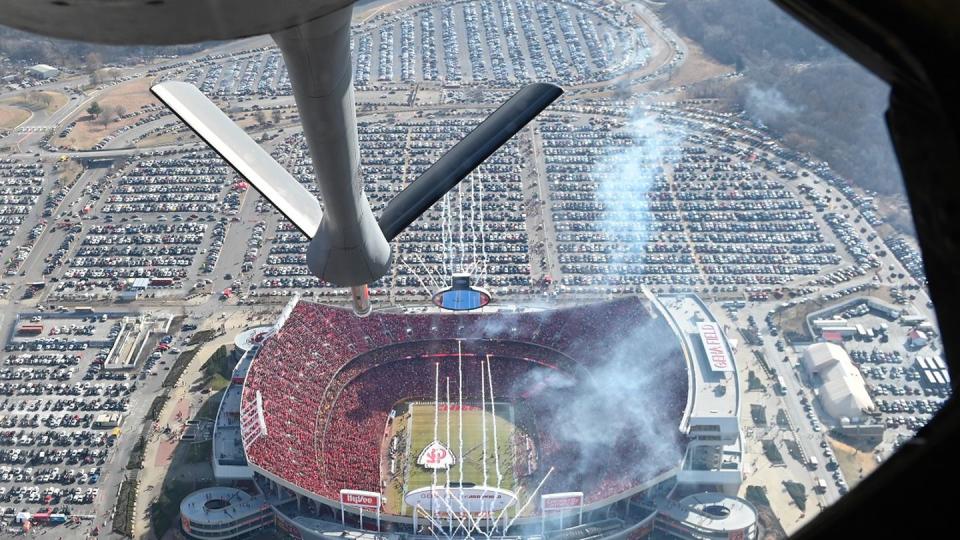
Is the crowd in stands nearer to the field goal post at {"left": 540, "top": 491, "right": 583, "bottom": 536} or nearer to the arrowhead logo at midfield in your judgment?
the field goal post at {"left": 540, "top": 491, "right": 583, "bottom": 536}

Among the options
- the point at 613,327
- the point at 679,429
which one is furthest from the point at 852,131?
the point at 679,429

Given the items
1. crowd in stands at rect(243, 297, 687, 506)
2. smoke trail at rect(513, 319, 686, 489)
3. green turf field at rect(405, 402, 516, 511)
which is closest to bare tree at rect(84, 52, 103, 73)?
crowd in stands at rect(243, 297, 687, 506)

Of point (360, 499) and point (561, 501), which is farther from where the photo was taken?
point (360, 499)

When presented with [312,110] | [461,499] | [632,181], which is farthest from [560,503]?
[632,181]

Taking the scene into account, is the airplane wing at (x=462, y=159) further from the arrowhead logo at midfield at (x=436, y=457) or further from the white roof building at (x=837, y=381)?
the white roof building at (x=837, y=381)

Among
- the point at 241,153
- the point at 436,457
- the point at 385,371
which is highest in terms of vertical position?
the point at 241,153

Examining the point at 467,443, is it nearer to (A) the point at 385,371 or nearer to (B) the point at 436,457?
(B) the point at 436,457

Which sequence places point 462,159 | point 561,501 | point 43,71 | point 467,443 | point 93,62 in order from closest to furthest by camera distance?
point 462,159
point 561,501
point 467,443
point 43,71
point 93,62
